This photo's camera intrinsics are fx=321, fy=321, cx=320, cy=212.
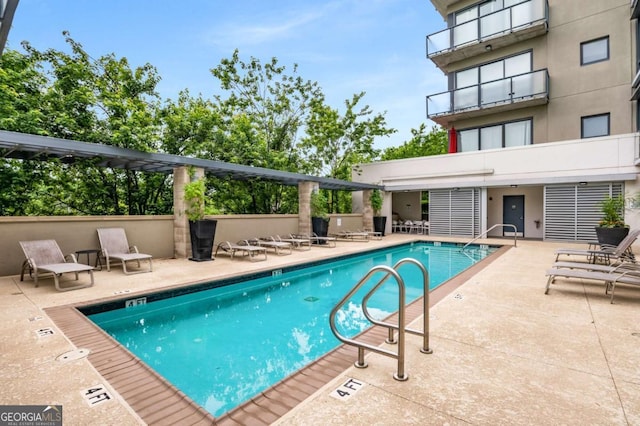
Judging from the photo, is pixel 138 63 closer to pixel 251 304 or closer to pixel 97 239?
pixel 97 239

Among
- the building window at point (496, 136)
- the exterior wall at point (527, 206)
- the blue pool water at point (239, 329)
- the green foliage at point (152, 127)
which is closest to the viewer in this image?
the blue pool water at point (239, 329)

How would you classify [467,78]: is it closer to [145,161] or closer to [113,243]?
[145,161]

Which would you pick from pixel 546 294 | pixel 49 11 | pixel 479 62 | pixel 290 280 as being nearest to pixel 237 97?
pixel 49 11

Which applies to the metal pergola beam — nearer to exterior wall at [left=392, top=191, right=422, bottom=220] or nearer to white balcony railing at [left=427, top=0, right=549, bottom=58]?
white balcony railing at [left=427, top=0, right=549, bottom=58]

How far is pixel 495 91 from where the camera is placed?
619 inches

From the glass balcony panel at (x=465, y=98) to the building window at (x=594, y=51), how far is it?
438cm

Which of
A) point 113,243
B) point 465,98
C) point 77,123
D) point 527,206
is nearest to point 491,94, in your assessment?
point 465,98

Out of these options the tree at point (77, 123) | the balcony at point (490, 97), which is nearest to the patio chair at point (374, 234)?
the balcony at point (490, 97)

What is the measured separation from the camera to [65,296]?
213 inches

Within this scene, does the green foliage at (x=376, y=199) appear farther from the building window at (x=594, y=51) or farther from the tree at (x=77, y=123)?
the building window at (x=594, y=51)

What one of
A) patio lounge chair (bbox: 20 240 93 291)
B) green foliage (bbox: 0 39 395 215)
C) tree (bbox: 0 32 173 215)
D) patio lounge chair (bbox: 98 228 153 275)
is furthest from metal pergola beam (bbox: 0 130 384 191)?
patio lounge chair (bbox: 20 240 93 291)

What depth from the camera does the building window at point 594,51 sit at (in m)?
13.9

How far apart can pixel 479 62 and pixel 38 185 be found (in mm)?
19935

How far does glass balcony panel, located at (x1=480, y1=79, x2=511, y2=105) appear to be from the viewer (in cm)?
1542
